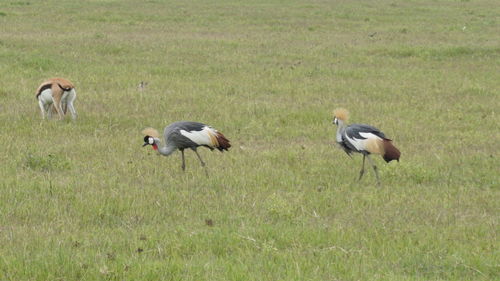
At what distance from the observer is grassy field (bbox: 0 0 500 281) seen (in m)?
6.83

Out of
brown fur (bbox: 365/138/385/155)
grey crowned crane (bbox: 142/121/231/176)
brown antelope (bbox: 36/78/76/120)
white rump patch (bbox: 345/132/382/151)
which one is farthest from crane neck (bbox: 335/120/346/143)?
brown antelope (bbox: 36/78/76/120)

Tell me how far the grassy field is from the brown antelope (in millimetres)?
404

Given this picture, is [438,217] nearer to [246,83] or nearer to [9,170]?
[9,170]

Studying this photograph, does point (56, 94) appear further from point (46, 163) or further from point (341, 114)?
point (341, 114)

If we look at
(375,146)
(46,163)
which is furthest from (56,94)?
(375,146)

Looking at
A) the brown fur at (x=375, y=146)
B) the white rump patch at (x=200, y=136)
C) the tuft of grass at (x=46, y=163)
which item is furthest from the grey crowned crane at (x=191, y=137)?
the brown fur at (x=375, y=146)

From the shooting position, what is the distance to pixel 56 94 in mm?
12742

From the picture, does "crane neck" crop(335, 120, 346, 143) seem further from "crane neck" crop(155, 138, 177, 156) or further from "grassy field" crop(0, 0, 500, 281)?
"crane neck" crop(155, 138, 177, 156)

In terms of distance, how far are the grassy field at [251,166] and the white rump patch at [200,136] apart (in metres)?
0.45

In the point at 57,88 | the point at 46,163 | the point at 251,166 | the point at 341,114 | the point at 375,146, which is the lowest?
the point at 251,166

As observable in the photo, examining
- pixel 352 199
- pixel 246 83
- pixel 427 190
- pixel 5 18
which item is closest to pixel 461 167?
pixel 427 190

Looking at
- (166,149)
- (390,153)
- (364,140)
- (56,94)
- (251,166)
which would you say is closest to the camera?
(390,153)

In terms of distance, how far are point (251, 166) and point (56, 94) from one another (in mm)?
3981

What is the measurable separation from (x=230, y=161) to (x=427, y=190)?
268 centimetres
